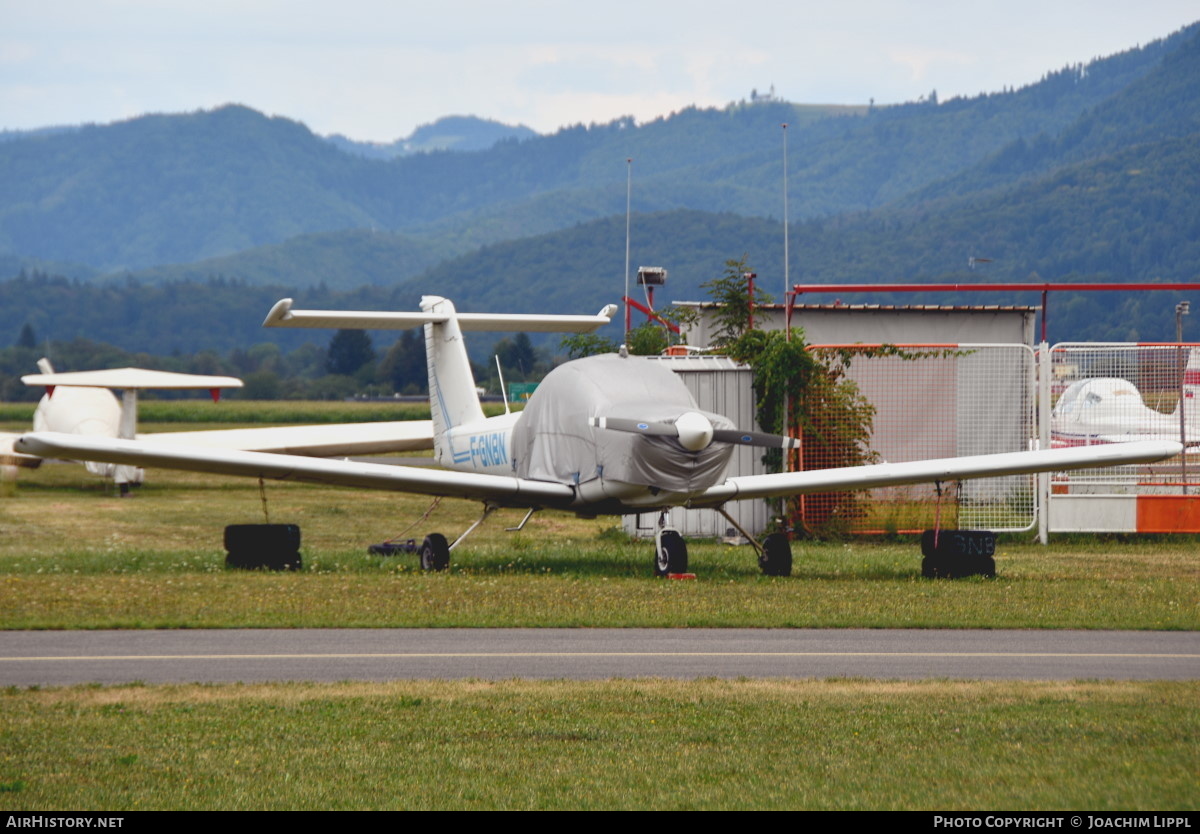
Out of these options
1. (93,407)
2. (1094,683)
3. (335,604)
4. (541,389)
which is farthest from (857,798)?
(93,407)

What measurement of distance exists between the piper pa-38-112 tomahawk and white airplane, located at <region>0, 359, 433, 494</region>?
15671 millimetres

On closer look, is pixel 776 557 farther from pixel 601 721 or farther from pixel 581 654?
pixel 601 721

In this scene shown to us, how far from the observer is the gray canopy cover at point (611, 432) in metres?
15.7

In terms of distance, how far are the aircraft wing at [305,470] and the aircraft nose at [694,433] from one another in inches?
75.3

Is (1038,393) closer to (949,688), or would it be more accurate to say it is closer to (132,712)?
(949,688)

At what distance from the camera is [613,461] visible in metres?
16.0

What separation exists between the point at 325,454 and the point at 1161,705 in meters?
28.8

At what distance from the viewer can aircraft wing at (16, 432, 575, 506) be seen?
15586 millimetres

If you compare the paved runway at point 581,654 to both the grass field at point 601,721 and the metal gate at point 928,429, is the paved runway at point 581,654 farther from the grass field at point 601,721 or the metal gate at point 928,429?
the metal gate at point 928,429

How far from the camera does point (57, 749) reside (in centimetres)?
771

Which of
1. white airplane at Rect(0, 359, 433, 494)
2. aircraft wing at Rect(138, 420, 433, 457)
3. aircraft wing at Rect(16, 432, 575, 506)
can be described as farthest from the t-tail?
aircraft wing at Rect(138, 420, 433, 457)

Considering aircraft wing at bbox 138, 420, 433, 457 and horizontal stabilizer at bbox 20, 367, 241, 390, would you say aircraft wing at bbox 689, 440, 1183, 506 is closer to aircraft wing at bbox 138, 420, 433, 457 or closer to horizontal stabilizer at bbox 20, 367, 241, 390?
aircraft wing at bbox 138, 420, 433, 457

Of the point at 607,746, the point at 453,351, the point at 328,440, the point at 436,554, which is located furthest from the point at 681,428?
the point at 328,440

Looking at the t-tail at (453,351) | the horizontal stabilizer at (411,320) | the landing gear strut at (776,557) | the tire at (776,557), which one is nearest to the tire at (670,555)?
the landing gear strut at (776,557)
